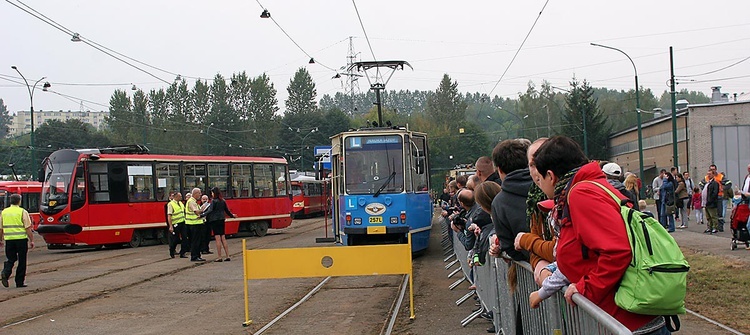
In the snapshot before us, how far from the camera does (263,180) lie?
106ft

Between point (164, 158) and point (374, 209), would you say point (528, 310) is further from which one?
point (164, 158)

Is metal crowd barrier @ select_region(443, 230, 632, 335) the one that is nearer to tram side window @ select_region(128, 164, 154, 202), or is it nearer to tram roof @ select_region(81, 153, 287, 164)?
tram side window @ select_region(128, 164, 154, 202)

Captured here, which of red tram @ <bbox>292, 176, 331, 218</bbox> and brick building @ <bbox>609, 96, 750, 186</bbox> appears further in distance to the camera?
brick building @ <bbox>609, 96, 750, 186</bbox>

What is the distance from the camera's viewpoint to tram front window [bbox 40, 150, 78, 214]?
83.5ft

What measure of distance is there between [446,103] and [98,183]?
79.5 metres

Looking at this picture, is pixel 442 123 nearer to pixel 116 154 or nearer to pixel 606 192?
pixel 116 154

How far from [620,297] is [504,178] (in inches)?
101

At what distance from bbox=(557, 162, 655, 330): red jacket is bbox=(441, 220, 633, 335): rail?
11 cm

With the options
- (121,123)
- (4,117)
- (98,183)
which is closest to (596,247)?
(98,183)

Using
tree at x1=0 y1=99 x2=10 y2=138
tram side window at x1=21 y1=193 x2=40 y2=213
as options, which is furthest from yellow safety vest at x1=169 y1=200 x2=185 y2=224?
tree at x1=0 y1=99 x2=10 y2=138

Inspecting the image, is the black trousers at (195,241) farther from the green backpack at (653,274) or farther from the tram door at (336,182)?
the green backpack at (653,274)

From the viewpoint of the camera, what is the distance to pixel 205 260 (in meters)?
20.1

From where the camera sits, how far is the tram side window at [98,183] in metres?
25.8

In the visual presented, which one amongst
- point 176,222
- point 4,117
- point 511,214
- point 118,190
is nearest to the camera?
point 511,214
